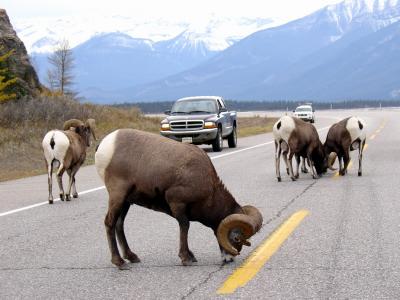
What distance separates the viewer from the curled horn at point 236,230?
6.58 meters

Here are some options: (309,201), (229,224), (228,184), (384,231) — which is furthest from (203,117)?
(229,224)

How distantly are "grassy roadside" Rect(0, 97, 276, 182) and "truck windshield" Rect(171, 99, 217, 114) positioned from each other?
3384mm

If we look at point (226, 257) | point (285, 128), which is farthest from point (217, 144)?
point (226, 257)

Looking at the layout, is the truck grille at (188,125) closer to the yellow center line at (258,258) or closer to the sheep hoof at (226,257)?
the yellow center line at (258,258)

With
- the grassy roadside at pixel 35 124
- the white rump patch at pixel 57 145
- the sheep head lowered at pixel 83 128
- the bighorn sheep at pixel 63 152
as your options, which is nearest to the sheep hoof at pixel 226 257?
the bighorn sheep at pixel 63 152

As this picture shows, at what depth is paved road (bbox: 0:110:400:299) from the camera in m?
6.15

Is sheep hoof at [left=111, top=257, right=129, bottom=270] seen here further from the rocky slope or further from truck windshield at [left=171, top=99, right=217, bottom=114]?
the rocky slope

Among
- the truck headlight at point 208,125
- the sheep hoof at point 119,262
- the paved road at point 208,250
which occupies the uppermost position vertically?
the sheep hoof at point 119,262

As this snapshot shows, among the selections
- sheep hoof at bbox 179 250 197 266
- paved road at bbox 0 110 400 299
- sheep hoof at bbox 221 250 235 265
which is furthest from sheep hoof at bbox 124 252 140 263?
sheep hoof at bbox 221 250 235 265

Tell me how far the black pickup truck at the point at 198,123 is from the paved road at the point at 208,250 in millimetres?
12237

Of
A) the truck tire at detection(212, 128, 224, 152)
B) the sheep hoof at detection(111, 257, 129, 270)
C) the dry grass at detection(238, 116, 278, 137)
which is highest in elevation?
the sheep hoof at detection(111, 257, 129, 270)

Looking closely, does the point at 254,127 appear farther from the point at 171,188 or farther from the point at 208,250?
the point at 171,188

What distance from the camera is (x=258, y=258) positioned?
23.6 ft

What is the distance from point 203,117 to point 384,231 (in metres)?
17.6
